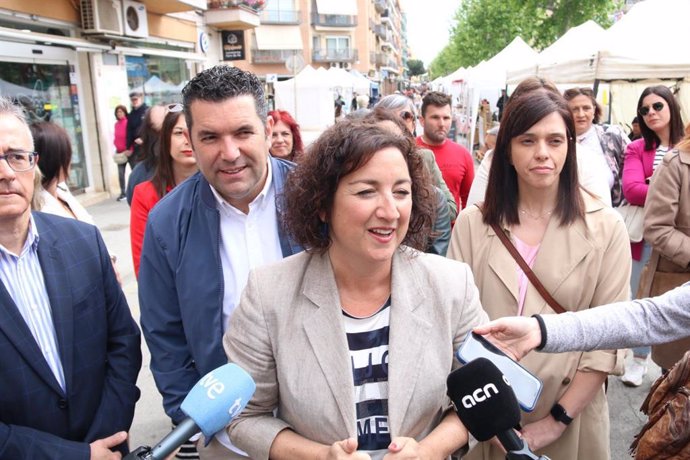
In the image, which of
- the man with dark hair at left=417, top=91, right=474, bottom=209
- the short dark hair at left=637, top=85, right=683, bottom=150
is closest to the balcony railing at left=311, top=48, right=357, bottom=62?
the man with dark hair at left=417, top=91, right=474, bottom=209

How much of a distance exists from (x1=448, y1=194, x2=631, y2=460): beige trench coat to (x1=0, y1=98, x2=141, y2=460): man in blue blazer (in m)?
1.55

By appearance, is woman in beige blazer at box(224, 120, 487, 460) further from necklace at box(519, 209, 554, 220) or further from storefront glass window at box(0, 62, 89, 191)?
storefront glass window at box(0, 62, 89, 191)

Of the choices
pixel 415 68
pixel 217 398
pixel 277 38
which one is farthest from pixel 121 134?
pixel 415 68

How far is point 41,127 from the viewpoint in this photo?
337 centimetres

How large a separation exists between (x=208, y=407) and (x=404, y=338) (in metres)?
0.65

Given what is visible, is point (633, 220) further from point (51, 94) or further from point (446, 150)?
point (51, 94)

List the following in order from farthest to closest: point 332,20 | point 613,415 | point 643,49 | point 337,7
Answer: point 332,20 < point 337,7 < point 643,49 < point 613,415

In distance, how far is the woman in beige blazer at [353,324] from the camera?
1688mm

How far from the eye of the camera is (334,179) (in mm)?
1771

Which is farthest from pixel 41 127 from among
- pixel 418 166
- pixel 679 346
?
pixel 679 346

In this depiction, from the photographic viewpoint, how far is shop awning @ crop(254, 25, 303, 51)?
47.2 metres

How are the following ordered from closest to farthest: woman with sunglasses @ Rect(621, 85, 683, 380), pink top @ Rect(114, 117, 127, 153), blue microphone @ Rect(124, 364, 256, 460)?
blue microphone @ Rect(124, 364, 256, 460), woman with sunglasses @ Rect(621, 85, 683, 380), pink top @ Rect(114, 117, 127, 153)

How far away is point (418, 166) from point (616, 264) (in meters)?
1.02

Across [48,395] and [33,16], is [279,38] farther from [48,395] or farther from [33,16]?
[48,395]
